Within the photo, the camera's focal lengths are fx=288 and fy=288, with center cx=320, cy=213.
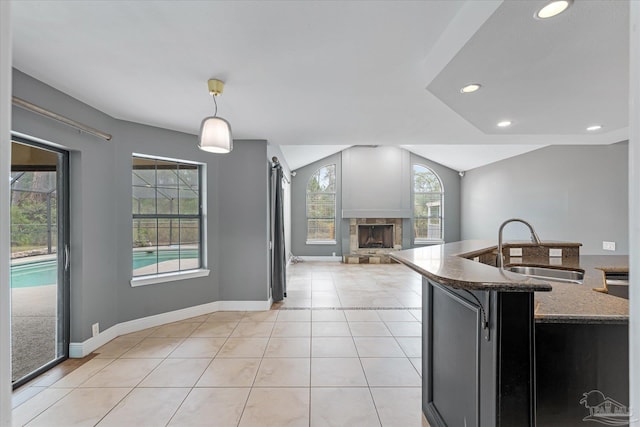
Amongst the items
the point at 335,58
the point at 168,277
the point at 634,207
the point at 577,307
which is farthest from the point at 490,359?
the point at 168,277

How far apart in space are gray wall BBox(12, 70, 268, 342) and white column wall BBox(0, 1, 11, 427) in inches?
95.6

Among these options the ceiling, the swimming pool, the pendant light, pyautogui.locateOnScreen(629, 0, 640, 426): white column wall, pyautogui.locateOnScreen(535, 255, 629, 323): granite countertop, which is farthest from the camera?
the swimming pool

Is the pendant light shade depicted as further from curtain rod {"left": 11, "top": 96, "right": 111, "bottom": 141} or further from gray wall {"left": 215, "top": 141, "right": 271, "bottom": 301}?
gray wall {"left": 215, "top": 141, "right": 271, "bottom": 301}

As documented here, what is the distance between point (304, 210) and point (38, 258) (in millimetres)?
6436

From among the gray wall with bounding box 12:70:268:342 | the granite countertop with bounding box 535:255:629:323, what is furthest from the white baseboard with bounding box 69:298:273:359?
the granite countertop with bounding box 535:255:629:323

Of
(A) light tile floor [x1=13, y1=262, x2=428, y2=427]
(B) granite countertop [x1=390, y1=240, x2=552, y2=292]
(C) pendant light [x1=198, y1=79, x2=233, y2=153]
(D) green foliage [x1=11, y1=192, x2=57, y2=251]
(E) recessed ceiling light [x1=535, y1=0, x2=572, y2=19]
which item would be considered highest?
(E) recessed ceiling light [x1=535, y1=0, x2=572, y2=19]

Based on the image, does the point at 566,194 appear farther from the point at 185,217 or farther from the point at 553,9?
the point at 185,217

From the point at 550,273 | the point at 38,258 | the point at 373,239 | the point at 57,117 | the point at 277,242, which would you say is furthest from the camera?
the point at 373,239

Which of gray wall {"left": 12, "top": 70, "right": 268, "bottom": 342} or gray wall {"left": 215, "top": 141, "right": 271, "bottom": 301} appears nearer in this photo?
gray wall {"left": 12, "top": 70, "right": 268, "bottom": 342}

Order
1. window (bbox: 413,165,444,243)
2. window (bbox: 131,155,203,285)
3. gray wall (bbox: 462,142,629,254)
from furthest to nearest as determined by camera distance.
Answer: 1. window (bbox: 413,165,444,243)
2. gray wall (bbox: 462,142,629,254)
3. window (bbox: 131,155,203,285)

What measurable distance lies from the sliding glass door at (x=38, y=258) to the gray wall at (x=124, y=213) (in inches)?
3.5

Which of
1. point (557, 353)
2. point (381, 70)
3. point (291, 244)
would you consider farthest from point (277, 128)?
point (291, 244)

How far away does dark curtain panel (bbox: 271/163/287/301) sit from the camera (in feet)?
13.9

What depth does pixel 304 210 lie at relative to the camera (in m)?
8.55
